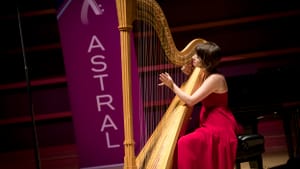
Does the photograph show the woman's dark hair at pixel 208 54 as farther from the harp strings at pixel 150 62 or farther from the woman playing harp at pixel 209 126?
the harp strings at pixel 150 62

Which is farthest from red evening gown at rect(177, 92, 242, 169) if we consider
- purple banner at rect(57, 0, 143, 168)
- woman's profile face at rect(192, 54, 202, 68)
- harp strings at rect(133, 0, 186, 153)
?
purple banner at rect(57, 0, 143, 168)

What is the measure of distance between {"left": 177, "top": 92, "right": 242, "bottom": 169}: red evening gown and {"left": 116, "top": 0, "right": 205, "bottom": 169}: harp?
11 cm

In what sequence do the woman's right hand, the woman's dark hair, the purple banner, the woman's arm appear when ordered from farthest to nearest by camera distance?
1. the purple banner
2. the woman's right hand
3. the woman's dark hair
4. the woman's arm

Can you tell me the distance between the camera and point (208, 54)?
2912 millimetres

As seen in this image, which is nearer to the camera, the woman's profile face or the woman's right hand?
the woman's profile face

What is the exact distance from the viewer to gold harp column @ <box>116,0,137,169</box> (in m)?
1.94

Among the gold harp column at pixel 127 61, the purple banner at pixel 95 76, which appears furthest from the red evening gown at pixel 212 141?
the purple banner at pixel 95 76

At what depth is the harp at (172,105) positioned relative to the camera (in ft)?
6.39

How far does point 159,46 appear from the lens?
2.88m

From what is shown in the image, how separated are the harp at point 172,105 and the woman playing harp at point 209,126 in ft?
0.28

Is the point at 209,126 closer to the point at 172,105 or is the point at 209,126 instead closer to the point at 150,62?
the point at 172,105

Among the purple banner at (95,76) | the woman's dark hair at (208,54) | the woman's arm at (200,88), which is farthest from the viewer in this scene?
the purple banner at (95,76)

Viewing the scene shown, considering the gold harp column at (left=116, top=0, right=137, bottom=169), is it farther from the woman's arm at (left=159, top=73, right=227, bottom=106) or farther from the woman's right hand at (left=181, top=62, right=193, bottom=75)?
the woman's right hand at (left=181, top=62, right=193, bottom=75)

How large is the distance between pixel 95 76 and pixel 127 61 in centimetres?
166
